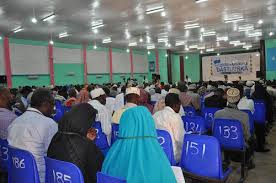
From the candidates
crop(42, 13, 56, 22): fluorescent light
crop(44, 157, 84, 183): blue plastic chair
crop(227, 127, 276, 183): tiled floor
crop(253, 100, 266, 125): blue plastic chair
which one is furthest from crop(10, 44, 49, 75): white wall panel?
crop(44, 157, 84, 183): blue plastic chair

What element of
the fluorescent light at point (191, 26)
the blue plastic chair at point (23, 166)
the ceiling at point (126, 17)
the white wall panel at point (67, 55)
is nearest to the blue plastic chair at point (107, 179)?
the blue plastic chair at point (23, 166)

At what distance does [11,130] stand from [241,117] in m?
3.08

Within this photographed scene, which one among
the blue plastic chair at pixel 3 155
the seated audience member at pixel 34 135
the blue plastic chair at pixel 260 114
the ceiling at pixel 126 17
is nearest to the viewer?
the seated audience member at pixel 34 135

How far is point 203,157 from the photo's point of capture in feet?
8.54

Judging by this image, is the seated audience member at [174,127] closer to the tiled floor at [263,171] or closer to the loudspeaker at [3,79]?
the tiled floor at [263,171]

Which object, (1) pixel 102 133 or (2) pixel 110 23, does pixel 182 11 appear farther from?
(1) pixel 102 133

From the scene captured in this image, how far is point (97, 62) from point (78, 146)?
704 inches

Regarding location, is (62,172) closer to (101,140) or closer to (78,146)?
(78,146)

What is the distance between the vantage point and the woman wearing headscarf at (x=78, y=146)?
1806 millimetres

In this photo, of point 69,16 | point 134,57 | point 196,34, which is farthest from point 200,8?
point 134,57

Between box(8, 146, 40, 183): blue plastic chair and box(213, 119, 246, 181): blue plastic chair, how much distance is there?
2667 mm

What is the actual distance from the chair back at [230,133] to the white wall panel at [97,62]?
15.6 metres

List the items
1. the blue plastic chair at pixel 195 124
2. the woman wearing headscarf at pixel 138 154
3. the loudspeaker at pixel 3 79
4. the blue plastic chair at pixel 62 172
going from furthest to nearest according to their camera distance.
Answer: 1. the loudspeaker at pixel 3 79
2. the blue plastic chair at pixel 195 124
3. the blue plastic chair at pixel 62 172
4. the woman wearing headscarf at pixel 138 154

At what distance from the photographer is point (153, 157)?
1467 millimetres
